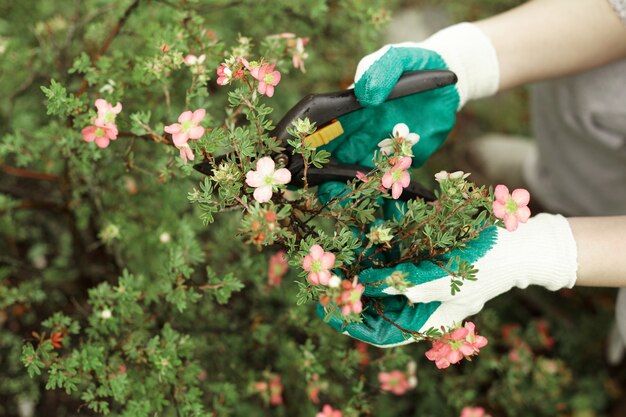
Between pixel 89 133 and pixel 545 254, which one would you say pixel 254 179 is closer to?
pixel 89 133

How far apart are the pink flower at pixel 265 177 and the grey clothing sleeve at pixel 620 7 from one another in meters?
1.11

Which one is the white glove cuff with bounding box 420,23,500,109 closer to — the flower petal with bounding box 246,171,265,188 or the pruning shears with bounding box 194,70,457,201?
the pruning shears with bounding box 194,70,457,201

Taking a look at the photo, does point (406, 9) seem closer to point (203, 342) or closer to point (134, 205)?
point (134, 205)

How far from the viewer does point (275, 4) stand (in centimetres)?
186

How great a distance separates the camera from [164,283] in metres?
1.45

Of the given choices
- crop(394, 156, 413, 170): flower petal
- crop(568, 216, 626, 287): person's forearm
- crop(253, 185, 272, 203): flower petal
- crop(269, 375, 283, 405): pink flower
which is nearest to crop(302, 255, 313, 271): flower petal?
crop(253, 185, 272, 203): flower petal

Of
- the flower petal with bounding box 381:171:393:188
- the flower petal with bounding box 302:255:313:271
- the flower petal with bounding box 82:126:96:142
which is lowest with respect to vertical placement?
the flower petal with bounding box 302:255:313:271

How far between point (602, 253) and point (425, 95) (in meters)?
0.59

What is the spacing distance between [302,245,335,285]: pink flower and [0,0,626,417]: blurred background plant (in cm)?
44

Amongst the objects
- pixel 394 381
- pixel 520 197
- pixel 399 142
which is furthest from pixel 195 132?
pixel 394 381

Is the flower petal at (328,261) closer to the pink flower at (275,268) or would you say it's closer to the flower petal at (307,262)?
the flower petal at (307,262)

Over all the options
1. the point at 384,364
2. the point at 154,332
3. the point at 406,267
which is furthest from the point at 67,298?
the point at 406,267

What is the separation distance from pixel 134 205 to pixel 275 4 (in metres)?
0.82

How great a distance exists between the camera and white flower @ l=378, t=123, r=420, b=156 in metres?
1.06
